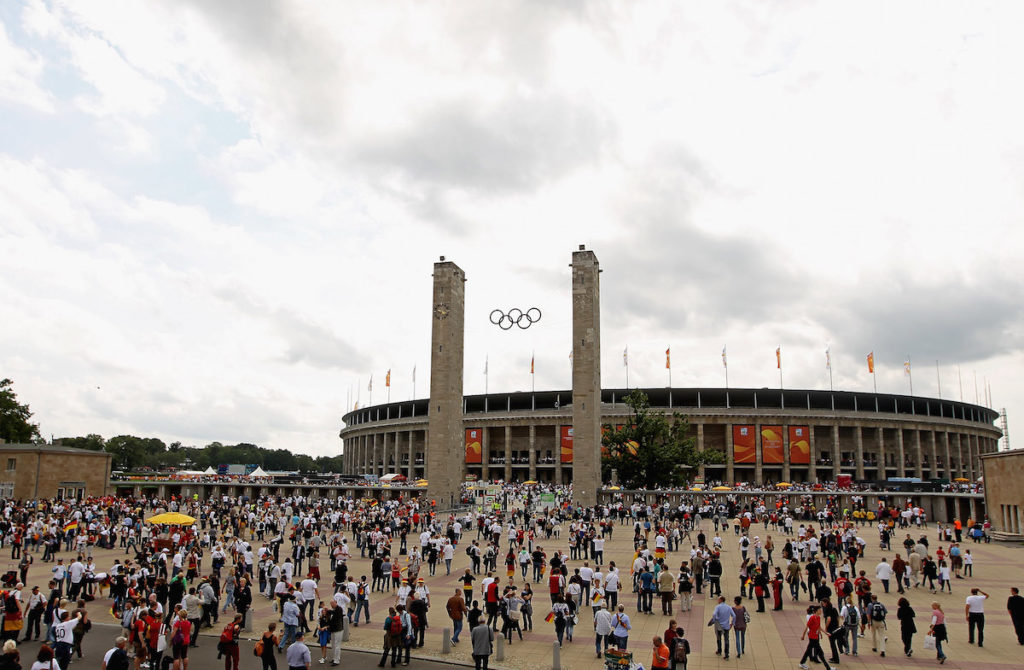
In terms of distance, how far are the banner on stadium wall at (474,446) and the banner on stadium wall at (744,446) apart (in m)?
36.8

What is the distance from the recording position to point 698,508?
154 feet

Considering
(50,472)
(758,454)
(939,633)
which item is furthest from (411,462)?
(939,633)

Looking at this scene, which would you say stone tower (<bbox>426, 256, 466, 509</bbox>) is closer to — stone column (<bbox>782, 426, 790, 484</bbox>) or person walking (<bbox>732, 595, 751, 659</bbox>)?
person walking (<bbox>732, 595, 751, 659</bbox>)

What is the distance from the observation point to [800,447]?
311ft

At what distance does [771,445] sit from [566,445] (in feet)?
92.4

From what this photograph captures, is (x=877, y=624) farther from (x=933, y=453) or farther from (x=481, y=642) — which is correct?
(x=933, y=453)

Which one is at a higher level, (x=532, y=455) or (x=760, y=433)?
(x=760, y=433)

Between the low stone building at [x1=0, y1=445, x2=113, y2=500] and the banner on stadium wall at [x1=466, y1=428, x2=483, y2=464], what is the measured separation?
53.0 m

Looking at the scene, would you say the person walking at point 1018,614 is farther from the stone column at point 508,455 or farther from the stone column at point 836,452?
the stone column at point 508,455

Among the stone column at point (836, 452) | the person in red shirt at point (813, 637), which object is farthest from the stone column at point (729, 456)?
the person in red shirt at point (813, 637)

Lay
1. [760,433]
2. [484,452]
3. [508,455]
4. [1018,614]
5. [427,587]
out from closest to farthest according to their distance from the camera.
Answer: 1. [1018,614]
2. [427,587]
3. [760,433]
4. [508,455]
5. [484,452]

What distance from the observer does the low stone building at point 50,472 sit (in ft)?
183

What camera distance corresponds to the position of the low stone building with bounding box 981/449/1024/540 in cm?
3769

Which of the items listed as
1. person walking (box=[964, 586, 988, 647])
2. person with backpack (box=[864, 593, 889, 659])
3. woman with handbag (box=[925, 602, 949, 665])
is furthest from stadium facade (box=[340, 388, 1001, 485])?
woman with handbag (box=[925, 602, 949, 665])
